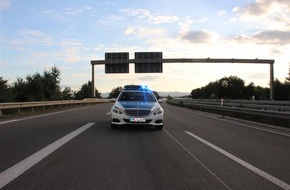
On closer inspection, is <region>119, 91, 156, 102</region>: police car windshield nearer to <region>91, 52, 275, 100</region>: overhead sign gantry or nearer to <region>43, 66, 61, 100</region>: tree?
<region>91, 52, 275, 100</region>: overhead sign gantry

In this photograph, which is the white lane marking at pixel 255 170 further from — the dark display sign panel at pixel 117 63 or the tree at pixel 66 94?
the tree at pixel 66 94

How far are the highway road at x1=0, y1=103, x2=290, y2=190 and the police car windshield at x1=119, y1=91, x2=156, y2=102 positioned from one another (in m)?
3.67

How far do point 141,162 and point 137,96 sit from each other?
792 centimetres

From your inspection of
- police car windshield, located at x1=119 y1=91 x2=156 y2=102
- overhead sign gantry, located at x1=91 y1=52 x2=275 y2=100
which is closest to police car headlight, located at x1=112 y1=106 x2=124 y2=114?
police car windshield, located at x1=119 y1=91 x2=156 y2=102

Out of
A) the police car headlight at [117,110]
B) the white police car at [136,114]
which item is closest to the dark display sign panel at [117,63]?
the white police car at [136,114]

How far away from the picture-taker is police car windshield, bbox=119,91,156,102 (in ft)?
49.4

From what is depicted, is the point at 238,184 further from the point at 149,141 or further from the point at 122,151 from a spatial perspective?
the point at 149,141

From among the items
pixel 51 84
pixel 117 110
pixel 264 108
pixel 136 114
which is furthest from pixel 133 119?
pixel 51 84

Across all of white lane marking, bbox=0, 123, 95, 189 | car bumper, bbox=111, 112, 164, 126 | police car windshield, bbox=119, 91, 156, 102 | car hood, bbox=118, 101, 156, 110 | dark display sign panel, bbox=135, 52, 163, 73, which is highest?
dark display sign panel, bbox=135, 52, 163, 73

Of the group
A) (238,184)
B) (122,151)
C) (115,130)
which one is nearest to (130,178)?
(238,184)

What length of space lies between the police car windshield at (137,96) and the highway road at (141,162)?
367cm

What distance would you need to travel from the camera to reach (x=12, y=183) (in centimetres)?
566

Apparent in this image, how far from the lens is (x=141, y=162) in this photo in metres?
7.46

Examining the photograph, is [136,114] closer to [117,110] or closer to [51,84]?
[117,110]
